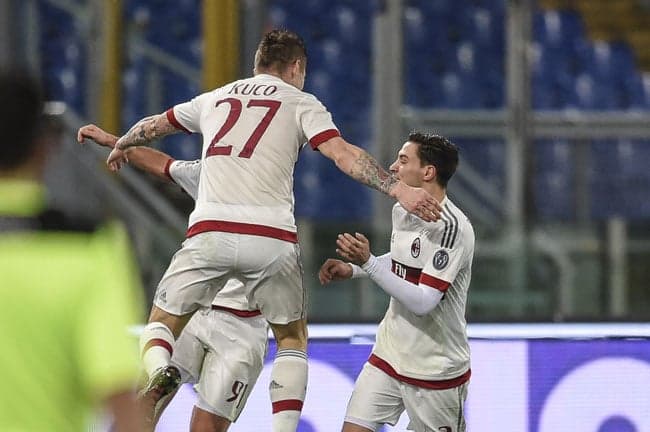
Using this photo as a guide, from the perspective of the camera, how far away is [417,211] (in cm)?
469

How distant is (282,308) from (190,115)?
0.83 metres

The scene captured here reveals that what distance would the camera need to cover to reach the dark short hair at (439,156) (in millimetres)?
5258

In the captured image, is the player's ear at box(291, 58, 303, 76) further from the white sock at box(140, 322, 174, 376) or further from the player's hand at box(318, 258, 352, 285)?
the white sock at box(140, 322, 174, 376)

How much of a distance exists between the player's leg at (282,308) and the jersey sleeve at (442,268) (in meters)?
0.48

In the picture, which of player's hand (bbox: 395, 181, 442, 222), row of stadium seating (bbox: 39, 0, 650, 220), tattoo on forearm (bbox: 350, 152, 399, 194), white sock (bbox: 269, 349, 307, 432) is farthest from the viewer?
row of stadium seating (bbox: 39, 0, 650, 220)

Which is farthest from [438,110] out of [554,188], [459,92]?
[554,188]

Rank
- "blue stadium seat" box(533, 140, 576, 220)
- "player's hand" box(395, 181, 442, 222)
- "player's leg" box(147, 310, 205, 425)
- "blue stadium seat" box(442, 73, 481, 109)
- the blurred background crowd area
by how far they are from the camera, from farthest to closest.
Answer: "blue stadium seat" box(442, 73, 481, 109)
"blue stadium seat" box(533, 140, 576, 220)
the blurred background crowd area
"player's leg" box(147, 310, 205, 425)
"player's hand" box(395, 181, 442, 222)

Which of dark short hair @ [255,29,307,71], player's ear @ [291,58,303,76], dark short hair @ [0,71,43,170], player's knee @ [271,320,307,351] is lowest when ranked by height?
player's knee @ [271,320,307,351]

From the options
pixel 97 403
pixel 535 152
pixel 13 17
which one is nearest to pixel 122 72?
pixel 13 17

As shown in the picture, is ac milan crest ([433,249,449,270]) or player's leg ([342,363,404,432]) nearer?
ac milan crest ([433,249,449,270])

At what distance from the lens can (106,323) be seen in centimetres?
221

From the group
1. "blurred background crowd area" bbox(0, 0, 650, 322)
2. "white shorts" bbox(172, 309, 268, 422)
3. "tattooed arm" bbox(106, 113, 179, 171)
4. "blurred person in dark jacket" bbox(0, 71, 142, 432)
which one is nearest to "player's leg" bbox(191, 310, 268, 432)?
"white shorts" bbox(172, 309, 268, 422)

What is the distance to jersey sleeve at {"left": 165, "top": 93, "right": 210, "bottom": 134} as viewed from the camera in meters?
5.22

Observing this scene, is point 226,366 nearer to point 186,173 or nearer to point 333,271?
point 333,271
